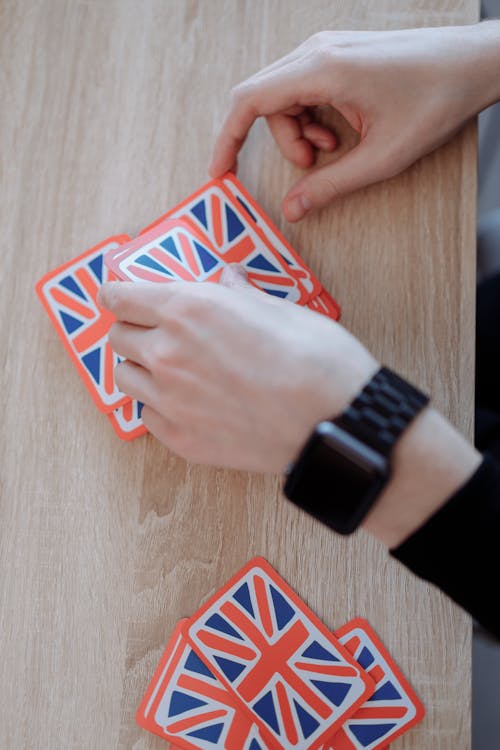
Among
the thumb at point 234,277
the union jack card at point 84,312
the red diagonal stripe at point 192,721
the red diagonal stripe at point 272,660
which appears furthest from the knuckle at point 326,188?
the red diagonal stripe at point 192,721

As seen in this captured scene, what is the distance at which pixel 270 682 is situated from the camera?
72cm

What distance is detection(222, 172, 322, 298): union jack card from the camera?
79 cm

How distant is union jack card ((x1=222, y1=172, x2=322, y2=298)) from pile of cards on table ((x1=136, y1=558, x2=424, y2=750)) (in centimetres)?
33

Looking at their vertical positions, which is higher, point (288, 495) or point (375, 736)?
point (288, 495)

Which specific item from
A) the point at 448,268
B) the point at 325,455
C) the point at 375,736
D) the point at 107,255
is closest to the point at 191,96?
the point at 107,255

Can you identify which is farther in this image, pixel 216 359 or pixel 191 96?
pixel 191 96

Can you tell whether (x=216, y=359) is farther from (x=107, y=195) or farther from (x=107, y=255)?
(x=107, y=195)

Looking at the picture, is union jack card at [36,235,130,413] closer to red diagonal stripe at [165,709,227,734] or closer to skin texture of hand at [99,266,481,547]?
skin texture of hand at [99,266,481,547]

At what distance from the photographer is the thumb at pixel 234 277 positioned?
2.38 feet

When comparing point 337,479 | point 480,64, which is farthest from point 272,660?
point 480,64

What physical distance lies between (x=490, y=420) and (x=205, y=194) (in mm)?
437

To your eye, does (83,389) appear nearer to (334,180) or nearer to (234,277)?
(234,277)

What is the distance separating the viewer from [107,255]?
0.76m

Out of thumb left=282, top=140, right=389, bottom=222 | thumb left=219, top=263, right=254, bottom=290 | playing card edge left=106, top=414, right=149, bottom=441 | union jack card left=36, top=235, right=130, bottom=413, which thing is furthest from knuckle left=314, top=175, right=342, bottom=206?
playing card edge left=106, top=414, right=149, bottom=441
